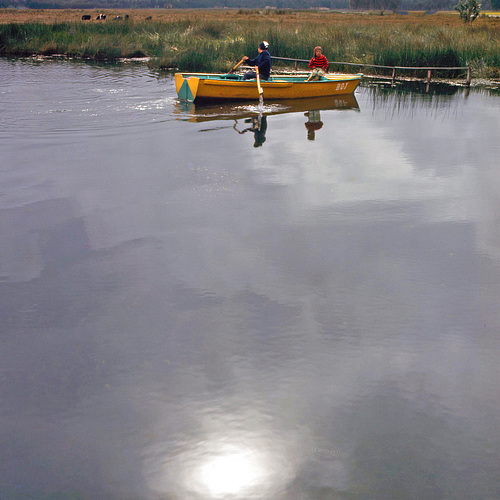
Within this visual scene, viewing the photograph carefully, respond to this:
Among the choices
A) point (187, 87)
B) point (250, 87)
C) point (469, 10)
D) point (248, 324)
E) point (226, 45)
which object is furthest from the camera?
point (469, 10)

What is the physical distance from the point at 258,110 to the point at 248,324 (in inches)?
484

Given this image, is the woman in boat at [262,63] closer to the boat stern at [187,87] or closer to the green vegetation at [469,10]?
Result: the boat stern at [187,87]

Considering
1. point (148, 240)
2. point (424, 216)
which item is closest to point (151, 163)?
point (148, 240)

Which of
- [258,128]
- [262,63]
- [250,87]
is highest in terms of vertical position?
[262,63]

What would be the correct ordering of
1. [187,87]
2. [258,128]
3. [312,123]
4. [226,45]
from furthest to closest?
[226,45], [187,87], [312,123], [258,128]

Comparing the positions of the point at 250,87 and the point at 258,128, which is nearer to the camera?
the point at 258,128

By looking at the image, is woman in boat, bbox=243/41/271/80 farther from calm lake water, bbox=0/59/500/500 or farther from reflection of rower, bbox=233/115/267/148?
calm lake water, bbox=0/59/500/500

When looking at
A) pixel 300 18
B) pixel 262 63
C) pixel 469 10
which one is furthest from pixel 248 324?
pixel 300 18

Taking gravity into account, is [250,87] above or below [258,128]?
above

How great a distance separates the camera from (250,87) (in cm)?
1709

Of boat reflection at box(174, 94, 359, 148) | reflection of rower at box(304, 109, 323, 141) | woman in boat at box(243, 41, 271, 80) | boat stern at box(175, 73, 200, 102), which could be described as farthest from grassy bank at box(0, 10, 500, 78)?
reflection of rower at box(304, 109, 323, 141)

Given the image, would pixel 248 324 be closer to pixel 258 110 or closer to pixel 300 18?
pixel 258 110

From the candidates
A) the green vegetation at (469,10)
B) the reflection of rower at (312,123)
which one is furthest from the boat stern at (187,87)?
the green vegetation at (469,10)

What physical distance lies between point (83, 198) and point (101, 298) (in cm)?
360
